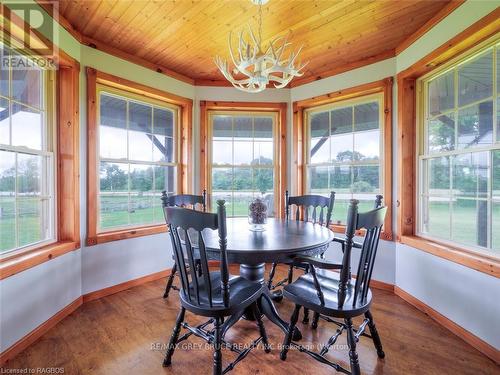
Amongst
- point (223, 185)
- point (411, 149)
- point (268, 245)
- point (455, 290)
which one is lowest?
point (455, 290)

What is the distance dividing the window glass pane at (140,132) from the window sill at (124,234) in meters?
0.80

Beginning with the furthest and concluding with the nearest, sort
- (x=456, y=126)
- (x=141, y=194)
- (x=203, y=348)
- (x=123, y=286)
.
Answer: (x=141, y=194)
(x=123, y=286)
(x=456, y=126)
(x=203, y=348)

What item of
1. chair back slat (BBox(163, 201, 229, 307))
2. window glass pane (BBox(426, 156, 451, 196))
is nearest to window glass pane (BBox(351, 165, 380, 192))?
window glass pane (BBox(426, 156, 451, 196))

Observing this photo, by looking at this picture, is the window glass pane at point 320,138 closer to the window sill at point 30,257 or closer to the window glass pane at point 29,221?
the window sill at point 30,257

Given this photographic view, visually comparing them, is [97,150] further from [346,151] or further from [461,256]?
[461,256]

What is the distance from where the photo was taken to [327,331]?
1975 mm

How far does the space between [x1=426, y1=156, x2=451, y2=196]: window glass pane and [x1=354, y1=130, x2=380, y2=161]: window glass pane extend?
0.57 meters

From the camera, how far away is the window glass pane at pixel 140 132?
2.91 m

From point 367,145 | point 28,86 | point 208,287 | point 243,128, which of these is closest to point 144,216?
point 28,86

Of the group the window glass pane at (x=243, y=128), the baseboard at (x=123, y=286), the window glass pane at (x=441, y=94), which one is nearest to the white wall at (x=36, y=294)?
the baseboard at (x=123, y=286)

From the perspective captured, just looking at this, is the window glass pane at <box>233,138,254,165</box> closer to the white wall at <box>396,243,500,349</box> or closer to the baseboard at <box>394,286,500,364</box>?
the white wall at <box>396,243,500,349</box>

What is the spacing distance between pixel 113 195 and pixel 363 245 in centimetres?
250

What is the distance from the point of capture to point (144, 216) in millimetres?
3018

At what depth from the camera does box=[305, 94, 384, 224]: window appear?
9.64ft
